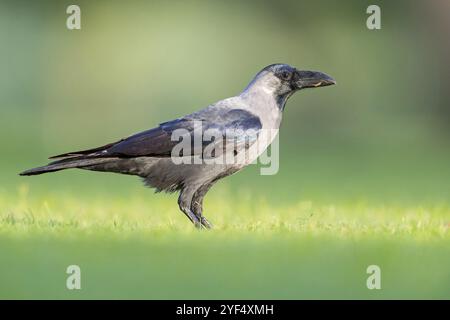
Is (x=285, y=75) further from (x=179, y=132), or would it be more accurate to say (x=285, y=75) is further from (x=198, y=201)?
(x=198, y=201)

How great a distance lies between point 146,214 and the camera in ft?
25.8

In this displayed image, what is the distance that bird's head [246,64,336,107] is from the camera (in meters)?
7.95

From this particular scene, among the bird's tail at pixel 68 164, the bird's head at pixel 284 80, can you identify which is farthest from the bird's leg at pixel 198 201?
the bird's head at pixel 284 80

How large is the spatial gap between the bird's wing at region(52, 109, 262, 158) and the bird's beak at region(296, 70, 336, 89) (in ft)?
2.36

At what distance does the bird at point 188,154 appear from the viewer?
24.1 ft

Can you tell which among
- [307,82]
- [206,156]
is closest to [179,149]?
[206,156]

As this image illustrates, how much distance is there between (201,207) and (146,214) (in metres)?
0.52

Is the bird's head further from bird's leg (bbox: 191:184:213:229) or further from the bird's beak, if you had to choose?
bird's leg (bbox: 191:184:213:229)

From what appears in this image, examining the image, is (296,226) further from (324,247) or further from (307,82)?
(307,82)

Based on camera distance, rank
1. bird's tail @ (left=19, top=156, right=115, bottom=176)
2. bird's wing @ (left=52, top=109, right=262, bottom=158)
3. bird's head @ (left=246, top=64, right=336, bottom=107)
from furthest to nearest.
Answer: bird's head @ (left=246, top=64, right=336, bottom=107) < bird's wing @ (left=52, top=109, right=262, bottom=158) < bird's tail @ (left=19, top=156, right=115, bottom=176)

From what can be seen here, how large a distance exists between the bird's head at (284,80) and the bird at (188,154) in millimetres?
355

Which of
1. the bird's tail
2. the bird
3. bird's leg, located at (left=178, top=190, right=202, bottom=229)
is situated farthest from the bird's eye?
the bird's tail

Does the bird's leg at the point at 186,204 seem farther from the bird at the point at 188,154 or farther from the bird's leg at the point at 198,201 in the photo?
the bird's leg at the point at 198,201

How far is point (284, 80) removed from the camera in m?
8.02
